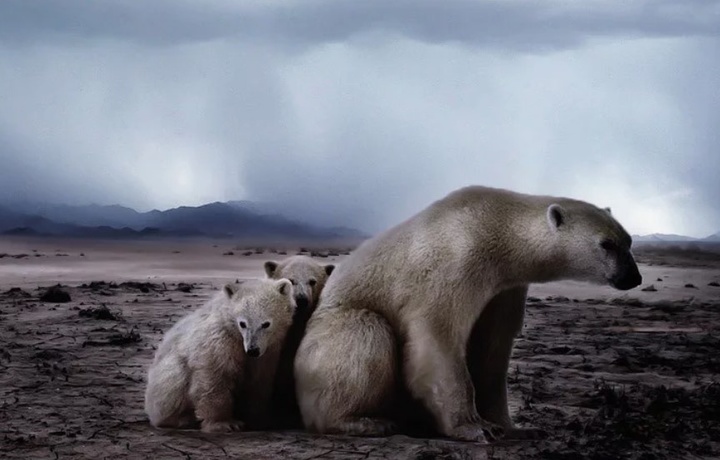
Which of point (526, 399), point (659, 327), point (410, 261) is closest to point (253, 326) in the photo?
point (410, 261)

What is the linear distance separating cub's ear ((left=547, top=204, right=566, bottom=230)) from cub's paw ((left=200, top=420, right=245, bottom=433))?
292 cm

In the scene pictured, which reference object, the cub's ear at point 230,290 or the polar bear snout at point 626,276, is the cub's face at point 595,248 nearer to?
the polar bear snout at point 626,276

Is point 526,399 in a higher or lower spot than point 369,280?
lower

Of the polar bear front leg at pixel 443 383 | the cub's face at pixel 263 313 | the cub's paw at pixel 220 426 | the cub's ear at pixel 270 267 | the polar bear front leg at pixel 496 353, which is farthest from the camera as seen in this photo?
the cub's ear at pixel 270 267

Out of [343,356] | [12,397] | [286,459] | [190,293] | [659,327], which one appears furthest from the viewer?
[190,293]

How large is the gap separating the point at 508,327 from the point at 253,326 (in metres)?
2.05

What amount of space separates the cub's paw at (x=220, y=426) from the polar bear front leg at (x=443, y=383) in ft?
4.64

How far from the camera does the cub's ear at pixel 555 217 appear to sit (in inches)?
285

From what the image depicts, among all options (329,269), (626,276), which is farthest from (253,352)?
(626,276)

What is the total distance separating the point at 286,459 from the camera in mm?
6711

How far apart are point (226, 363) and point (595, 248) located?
3014 mm

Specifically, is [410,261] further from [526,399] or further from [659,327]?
[659,327]

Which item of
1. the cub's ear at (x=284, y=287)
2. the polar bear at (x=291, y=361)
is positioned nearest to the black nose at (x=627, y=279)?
the polar bear at (x=291, y=361)

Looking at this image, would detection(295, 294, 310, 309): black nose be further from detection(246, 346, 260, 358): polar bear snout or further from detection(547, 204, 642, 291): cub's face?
detection(547, 204, 642, 291): cub's face
